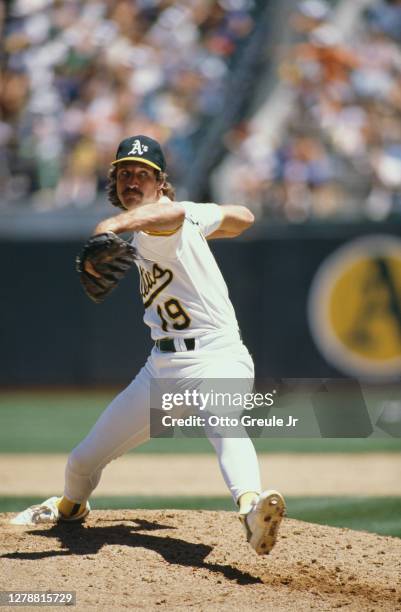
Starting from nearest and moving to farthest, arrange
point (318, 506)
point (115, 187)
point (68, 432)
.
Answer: point (115, 187)
point (318, 506)
point (68, 432)

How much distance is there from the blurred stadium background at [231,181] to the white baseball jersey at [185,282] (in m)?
6.23

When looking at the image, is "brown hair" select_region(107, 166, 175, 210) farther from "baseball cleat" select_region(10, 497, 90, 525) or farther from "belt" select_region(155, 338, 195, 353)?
"baseball cleat" select_region(10, 497, 90, 525)

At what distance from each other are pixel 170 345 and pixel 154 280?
301 mm

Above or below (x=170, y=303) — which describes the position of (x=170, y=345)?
below

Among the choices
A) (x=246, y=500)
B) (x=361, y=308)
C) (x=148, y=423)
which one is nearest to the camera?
(x=246, y=500)

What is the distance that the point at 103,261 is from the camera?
391cm

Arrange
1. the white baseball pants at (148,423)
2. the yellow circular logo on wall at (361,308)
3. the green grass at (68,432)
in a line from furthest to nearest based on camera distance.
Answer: the yellow circular logo on wall at (361,308), the green grass at (68,432), the white baseball pants at (148,423)

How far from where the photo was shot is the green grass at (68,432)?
9.12 meters

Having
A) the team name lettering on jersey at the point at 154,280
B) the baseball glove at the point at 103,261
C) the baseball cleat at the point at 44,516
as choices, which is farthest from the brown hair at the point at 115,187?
the baseball cleat at the point at 44,516

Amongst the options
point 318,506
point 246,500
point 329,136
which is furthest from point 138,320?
point 246,500

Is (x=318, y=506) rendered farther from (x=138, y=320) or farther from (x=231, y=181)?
(x=231, y=181)

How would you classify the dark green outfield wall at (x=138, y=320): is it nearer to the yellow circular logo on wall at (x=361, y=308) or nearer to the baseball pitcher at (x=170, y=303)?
the yellow circular logo on wall at (x=361, y=308)

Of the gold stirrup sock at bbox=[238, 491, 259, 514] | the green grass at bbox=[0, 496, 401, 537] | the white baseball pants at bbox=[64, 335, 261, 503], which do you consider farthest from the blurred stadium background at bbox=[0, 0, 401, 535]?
the gold stirrup sock at bbox=[238, 491, 259, 514]

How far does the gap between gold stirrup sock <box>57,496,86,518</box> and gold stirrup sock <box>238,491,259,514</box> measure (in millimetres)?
1158
